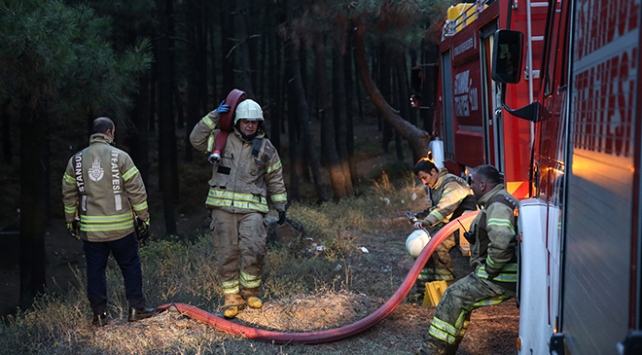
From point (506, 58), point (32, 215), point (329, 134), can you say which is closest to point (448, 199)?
point (506, 58)

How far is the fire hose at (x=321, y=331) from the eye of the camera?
542 centimetres

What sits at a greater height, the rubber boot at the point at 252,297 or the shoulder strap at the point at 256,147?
the shoulder strap at the point at 256,147

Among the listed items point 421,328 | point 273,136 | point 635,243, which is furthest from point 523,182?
point 273,136

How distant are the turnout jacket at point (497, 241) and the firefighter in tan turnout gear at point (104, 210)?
2.80 meters

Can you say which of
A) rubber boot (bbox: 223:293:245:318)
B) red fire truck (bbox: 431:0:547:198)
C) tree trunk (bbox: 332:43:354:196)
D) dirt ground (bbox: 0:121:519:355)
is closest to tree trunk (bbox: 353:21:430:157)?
tree trunk (bbox: 332:43:354:196)

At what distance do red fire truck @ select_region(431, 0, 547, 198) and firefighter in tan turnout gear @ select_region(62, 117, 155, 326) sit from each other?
122 inches

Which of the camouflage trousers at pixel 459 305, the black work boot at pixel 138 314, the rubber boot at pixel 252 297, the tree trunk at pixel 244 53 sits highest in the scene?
the tree trunk at pixel 244 53

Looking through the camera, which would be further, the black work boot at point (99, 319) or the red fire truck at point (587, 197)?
the black work boot at point (99, 319)

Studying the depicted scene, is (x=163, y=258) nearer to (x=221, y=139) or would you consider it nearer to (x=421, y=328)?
(x=221, y=139)

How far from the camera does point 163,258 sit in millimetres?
9344

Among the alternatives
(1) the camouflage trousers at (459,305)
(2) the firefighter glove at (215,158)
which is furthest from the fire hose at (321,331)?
(2) the firefighter glove at (215,158)

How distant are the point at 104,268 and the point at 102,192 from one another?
2.08ft

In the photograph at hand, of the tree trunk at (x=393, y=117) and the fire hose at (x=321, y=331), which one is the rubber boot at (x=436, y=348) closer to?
→ the fire hose at (x=321, y=331)

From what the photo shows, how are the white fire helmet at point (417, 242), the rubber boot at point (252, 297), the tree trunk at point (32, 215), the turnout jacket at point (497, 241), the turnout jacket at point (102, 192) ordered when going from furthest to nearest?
the tree trunk at point (32, 215), the white fire helmet at point (417, 242), the rubber boot at point (252, 297), the turnout jacket at point (102, 192), the turnout jacket at point (497, 241)
